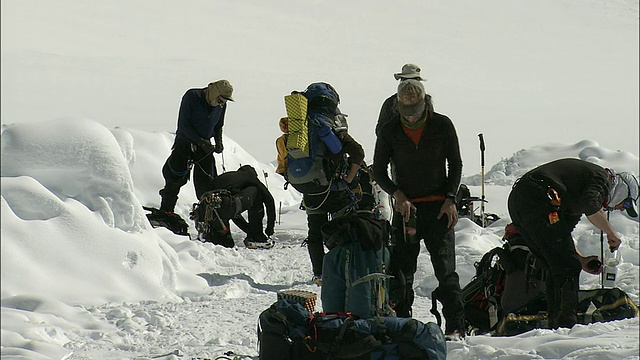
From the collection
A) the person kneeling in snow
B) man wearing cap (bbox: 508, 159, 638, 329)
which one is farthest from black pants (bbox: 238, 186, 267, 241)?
man wearing cap (bbox: 508, 159, 638, 329)

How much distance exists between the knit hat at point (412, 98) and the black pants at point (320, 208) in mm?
2126

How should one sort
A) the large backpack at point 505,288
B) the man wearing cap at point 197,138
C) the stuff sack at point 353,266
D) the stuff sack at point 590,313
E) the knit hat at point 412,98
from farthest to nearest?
1. the man wearing cap at point 197,138
2. the large backpack at point 505,288
3. the stuff sack at point 590,313
4. the knit hat at point 412,98
5. the stuff sack at point 353,266

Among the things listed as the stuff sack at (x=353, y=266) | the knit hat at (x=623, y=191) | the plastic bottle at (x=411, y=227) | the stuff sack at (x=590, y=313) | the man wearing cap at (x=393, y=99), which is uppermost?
the man wearing cap at (x=393, y=99)

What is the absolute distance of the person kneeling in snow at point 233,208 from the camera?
31.7 feet

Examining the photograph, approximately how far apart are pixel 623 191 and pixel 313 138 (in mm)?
2649

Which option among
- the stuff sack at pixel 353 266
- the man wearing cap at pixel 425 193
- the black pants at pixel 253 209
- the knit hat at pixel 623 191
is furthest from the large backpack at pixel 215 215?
the knit hat at pixel 623 191

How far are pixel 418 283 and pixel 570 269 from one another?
105 inches

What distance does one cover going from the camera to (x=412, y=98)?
5168mm

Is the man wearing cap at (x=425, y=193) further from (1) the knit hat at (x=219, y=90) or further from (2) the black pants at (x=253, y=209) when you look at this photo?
(2) the black pants at (x=253, y=209)

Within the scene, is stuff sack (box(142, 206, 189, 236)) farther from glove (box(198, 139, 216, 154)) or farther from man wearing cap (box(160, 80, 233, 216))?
glove (box(198, 139, 216, 154))

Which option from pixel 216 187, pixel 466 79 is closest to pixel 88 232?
pixel 216 187

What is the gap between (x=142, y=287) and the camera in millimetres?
6680

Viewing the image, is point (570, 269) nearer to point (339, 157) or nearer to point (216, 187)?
point (339, 157)

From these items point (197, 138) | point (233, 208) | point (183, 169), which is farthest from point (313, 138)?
point (183, 169)
